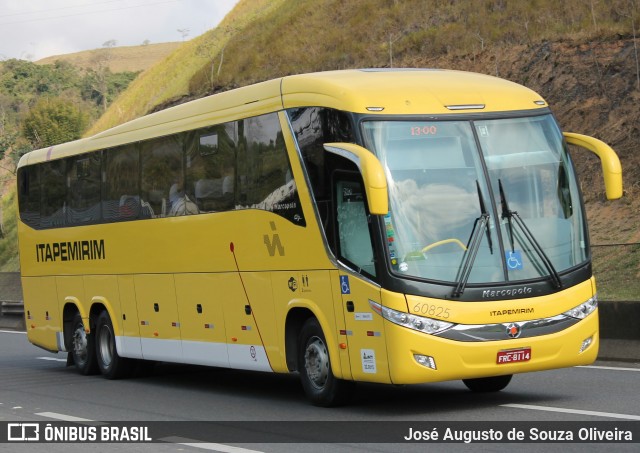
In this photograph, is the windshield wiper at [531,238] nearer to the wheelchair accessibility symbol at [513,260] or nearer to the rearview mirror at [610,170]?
the wheelchair accessibility symbol at [513,260]

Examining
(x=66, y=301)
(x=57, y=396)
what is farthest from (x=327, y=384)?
(x=66, y=301)

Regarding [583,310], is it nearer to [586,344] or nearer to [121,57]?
[586,344]

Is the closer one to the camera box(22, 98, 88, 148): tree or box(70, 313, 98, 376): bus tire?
box(70, 313, 98, 376): bus tire

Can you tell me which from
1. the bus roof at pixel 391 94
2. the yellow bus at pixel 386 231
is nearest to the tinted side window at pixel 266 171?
the yellow bus at pixel 386 231

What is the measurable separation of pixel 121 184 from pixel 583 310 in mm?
8180

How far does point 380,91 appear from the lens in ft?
40.1

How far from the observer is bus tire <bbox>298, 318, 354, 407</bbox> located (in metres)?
12.5

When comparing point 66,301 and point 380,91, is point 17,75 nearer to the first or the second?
point 66,301

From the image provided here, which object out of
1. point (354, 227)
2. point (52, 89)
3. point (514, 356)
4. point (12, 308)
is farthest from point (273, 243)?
point (52, 89)

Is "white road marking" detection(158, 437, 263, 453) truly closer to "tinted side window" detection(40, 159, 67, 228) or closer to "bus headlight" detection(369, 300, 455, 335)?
"bus headlight" detection(369, 300, 455, 335)

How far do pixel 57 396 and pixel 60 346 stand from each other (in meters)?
4.44

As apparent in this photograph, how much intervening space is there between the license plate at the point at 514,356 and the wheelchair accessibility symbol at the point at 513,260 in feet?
2.59

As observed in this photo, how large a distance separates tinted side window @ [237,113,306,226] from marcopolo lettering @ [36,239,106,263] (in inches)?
191

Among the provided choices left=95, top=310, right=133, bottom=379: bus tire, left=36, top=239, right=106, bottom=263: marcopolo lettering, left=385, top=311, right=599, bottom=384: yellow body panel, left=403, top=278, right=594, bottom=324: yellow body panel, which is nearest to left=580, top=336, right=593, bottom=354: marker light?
left=403, top=278, right=594, bottom=324: yellow body panel
